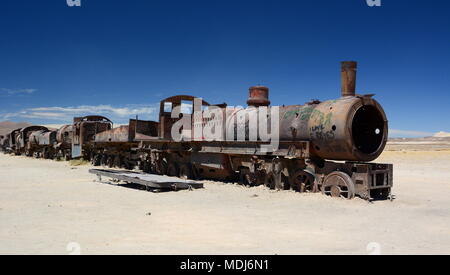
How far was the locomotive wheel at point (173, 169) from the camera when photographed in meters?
17.8

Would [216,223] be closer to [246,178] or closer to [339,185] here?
[339,185]

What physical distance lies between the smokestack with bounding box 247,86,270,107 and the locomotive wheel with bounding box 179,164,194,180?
12.3 feet

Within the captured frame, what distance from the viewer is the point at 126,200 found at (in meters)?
10.9

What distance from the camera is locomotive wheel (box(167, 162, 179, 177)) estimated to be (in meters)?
17.8

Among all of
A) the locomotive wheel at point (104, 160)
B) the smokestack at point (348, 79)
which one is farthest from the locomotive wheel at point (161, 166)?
the smokestack at point (348, 79)

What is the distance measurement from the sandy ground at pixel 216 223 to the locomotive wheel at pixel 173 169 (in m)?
5.21

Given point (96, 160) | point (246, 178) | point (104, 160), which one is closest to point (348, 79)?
point (246, 178)

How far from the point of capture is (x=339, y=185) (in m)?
11.1

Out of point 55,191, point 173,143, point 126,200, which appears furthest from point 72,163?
point 126,200

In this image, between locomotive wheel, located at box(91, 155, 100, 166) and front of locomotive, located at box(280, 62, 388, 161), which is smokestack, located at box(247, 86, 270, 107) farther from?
locomotive wheel, located at box(91, 155, 100, 166)

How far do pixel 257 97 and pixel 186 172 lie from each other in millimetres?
4308

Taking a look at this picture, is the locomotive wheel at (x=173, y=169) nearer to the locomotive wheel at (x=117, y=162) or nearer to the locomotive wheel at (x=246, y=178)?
the locomotive wheel at (x=246, y=178)
